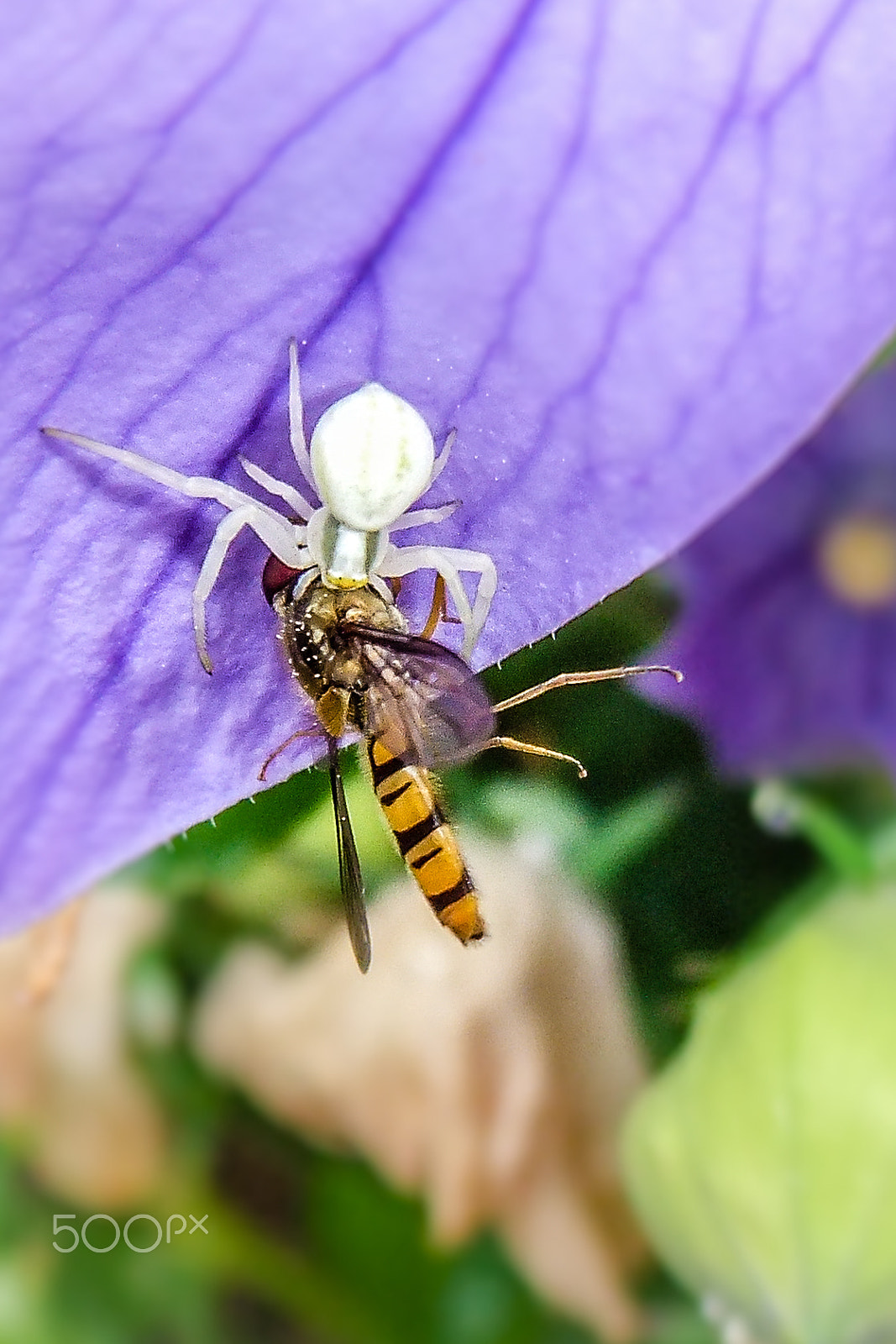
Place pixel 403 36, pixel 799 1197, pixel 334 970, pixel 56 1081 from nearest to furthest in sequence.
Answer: pixel 403 36
pixel 799 1197
pixel 334 970
pixel 56 1081

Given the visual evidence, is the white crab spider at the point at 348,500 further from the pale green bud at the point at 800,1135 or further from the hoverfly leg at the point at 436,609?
the pale green bud at the point at 800,1135

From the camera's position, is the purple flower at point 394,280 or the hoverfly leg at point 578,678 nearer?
the purple flower at point 394,280

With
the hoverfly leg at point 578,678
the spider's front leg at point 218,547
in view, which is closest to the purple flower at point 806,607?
the hoverfly leg at point 578,678

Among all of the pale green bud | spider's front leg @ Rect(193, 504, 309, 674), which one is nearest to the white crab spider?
spider's front leg @ Rect(193, 504, 309, 674)

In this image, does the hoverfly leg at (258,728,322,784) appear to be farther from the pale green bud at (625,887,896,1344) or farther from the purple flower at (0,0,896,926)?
the pale green bud at (625,887,896,1344)

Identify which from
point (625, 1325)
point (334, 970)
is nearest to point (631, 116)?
point (334, 970)

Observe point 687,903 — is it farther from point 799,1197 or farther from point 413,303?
point 413,303
